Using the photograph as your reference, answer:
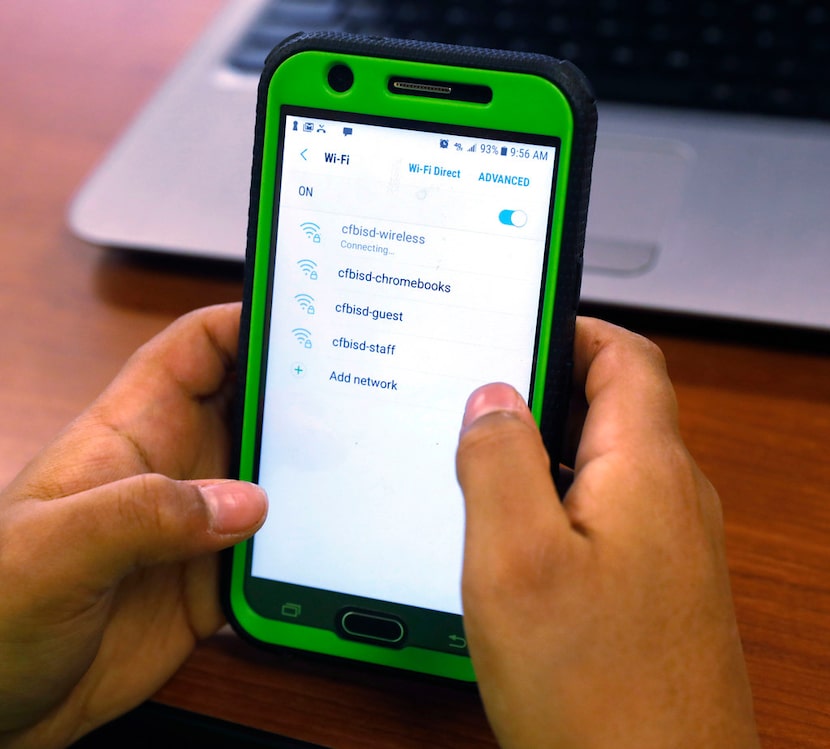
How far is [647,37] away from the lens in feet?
1.92

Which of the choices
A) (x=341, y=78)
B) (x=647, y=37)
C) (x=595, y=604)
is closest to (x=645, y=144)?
(x=647, y=37)

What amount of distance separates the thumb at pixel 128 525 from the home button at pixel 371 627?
8cm

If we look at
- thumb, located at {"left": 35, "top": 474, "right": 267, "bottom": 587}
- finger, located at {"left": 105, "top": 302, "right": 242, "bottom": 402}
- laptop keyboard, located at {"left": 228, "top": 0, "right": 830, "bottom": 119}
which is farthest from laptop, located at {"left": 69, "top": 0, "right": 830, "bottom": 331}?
thumb, located at {"left": 35, "top": 474, "right": 267, "bottom": 587}

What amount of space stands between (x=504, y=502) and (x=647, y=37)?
Result: 408 millimetres

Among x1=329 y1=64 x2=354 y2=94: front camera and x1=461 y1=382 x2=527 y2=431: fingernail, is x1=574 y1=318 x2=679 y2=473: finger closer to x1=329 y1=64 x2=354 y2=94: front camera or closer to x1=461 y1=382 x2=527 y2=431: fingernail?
x1=461 y1=382 x2=527 y2=431: fingernail

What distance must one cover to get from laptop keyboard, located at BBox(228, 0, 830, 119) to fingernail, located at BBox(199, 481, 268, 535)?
345 mm

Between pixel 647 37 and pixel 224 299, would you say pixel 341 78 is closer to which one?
pixel 224 299

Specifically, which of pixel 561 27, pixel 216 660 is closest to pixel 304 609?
pixel 216 660

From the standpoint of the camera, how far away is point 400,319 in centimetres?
37

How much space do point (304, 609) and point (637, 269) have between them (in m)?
0.24

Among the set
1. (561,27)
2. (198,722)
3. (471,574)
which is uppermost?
(561,27)

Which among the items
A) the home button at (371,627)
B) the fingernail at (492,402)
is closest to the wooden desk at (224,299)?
the home button at (371,627)

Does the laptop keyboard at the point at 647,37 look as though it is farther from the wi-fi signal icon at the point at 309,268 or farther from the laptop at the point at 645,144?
the wi-fi signal icon at the point at 309,268

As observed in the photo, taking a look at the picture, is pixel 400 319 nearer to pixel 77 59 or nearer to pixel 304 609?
pixel 304 609
